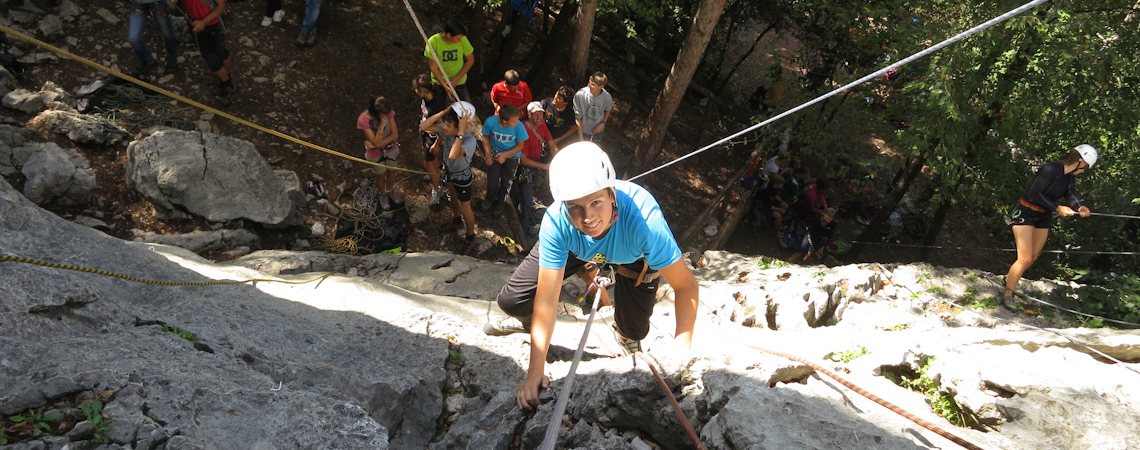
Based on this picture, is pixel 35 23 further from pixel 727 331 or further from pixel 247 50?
pixel 727 331

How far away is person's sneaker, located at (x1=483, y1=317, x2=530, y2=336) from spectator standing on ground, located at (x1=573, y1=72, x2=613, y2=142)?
13.1 feet

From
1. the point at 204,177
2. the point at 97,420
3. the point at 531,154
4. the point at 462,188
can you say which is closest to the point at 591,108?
the point at 531,154

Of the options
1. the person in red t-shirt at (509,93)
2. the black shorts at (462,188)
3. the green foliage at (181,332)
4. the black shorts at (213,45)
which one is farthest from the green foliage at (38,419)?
the black shorts at (213,45)

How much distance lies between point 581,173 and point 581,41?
598cm

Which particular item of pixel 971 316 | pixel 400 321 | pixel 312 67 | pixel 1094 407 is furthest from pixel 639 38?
pixel 1094 407

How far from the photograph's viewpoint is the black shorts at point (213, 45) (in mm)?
7547

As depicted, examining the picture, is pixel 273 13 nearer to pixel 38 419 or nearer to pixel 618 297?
pixel 618 297

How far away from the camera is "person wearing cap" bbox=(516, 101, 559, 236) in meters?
7.14

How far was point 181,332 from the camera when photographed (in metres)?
3.29

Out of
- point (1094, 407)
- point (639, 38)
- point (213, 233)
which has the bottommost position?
point (213, 233)

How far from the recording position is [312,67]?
29.8 feet

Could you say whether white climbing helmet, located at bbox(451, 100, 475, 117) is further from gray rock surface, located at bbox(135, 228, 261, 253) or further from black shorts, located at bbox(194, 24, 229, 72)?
black shorts, located at bbox(194, 24, 229, 72)

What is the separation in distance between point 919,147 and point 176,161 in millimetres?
7928

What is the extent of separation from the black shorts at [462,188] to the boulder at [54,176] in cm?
369
